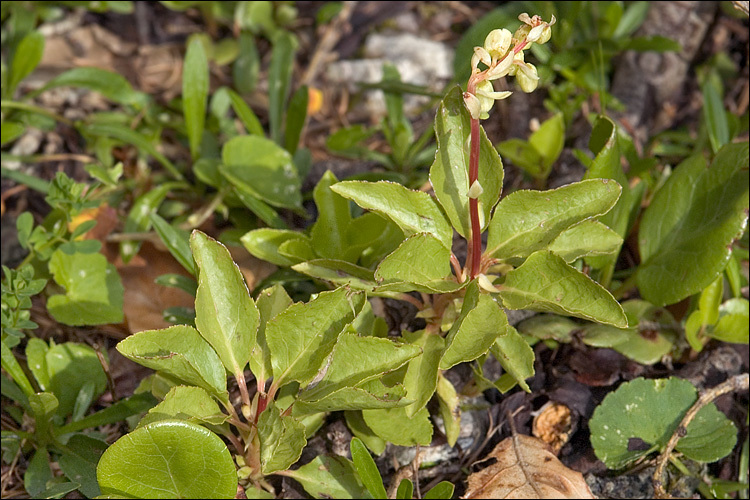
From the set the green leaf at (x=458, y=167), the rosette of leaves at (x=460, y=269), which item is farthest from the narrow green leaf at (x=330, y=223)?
the green leaf at (x=458, y=167)

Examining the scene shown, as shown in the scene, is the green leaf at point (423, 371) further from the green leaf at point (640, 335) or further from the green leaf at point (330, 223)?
the green leaf at point (640, 335)

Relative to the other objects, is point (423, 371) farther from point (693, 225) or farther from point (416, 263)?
point (693, 225)

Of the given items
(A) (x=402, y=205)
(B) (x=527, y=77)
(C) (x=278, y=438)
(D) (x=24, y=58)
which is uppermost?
(B) (x=527, y=77)

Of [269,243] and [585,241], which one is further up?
[585,241]

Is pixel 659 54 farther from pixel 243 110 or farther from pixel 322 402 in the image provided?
pixel 322 402

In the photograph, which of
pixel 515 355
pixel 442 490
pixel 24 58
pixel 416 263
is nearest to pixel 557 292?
pixel 515 355

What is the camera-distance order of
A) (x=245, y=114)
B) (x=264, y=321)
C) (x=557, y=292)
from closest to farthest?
(x=557, y=292)
(x=264, y=321)
(x=245, y=114)
